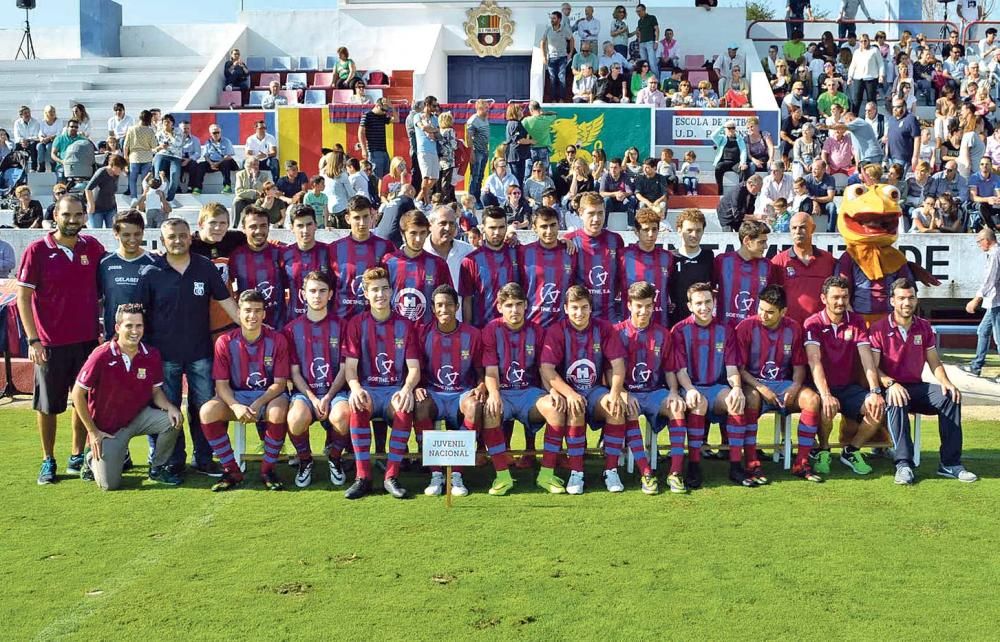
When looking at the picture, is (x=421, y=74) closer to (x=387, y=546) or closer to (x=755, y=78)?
(x=755, y=78)

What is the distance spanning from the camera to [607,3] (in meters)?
19.7

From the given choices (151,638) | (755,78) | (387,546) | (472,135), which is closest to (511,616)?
(387,546)

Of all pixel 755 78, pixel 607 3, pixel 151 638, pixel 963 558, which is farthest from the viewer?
pixel 607 3

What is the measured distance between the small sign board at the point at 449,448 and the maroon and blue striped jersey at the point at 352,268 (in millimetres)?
1313

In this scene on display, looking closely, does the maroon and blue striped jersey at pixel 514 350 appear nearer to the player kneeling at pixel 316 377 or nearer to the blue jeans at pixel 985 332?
the player kneeling at pixel 316 377

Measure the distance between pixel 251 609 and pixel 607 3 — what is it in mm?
16837

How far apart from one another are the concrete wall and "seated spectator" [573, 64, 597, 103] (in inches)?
383

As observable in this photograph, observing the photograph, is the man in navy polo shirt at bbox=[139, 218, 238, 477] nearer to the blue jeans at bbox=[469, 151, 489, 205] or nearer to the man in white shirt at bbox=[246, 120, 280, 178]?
the blue jeans at bbox=[469, 151, 489, 205]

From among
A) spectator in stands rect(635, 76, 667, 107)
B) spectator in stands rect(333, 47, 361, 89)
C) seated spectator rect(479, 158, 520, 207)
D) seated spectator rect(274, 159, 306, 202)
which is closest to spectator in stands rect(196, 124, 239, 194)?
seated spectator rect(274, 159, 306, 202)

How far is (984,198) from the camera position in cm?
1310

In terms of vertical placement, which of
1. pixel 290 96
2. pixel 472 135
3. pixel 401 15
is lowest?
pixel 472 135

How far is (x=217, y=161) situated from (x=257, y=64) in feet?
17.5

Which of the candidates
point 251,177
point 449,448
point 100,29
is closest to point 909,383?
point 449,448

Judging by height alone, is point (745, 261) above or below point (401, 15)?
below
